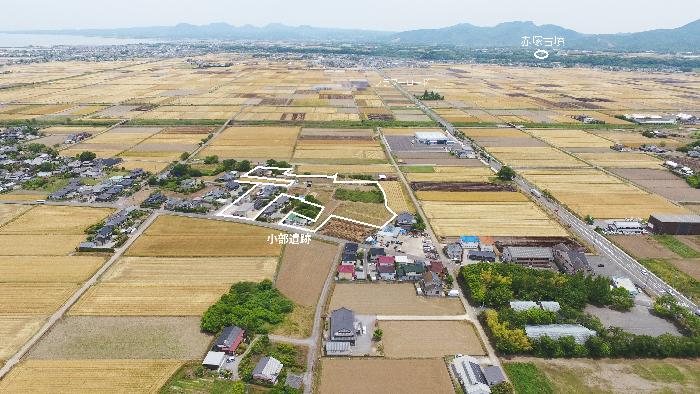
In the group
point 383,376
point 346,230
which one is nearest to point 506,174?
point 346,230

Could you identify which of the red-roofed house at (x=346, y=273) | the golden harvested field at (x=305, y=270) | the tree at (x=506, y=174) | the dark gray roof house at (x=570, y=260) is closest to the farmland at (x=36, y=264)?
the golden harvested field at (x=305, y=270)

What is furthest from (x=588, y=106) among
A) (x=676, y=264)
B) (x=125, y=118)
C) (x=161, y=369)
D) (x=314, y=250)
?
(x=161, y=369)

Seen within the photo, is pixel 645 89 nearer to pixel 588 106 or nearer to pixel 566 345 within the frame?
pixel 588 106

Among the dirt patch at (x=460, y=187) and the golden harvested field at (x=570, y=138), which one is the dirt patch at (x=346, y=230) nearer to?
the dirt patch at (x=460, y=187)

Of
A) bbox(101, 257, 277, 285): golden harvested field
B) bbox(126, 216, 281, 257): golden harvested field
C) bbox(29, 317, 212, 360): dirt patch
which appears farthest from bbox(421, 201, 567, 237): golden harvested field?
bbox(29, 317, 212, 360): dirt patch

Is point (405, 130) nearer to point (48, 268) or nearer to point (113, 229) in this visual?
point (113, 229)
